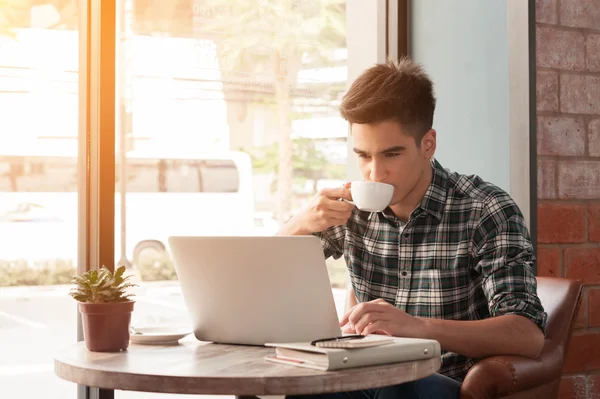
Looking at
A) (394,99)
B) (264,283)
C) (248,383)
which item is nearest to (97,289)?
(264,283)

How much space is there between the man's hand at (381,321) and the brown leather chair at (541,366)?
0.17 meters

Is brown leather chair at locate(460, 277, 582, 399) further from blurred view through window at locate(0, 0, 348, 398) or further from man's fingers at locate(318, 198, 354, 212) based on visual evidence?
blurred view through window at locate(0, 0, 348, 398)

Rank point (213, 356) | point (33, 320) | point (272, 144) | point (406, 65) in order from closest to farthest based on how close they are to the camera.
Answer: point (213, 356) < point (406, 65) < point (33, 320) < point (272, 144)

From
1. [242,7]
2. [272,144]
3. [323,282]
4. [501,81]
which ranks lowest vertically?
[323,282]

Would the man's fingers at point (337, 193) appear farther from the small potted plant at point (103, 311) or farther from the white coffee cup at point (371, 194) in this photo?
the small potted plant at point (103, 311)

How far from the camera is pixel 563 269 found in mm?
2482

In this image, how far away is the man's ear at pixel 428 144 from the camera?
6.58 feet

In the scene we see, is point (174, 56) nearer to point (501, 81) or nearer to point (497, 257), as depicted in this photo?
point (501, 81)

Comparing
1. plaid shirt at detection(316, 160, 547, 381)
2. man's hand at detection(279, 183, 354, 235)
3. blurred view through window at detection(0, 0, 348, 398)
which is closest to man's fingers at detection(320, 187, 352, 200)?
man's hand at detection(279, 183, 354, 235)

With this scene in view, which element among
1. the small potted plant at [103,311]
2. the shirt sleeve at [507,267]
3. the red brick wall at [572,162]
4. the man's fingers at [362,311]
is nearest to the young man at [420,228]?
the shirt sleeve at [507,267]

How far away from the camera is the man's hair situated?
1.92m

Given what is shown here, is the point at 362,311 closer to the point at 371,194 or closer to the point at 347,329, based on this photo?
the point at 347,329

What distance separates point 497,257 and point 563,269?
0.82 metres

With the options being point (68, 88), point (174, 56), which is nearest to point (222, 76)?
point (174, 56)
